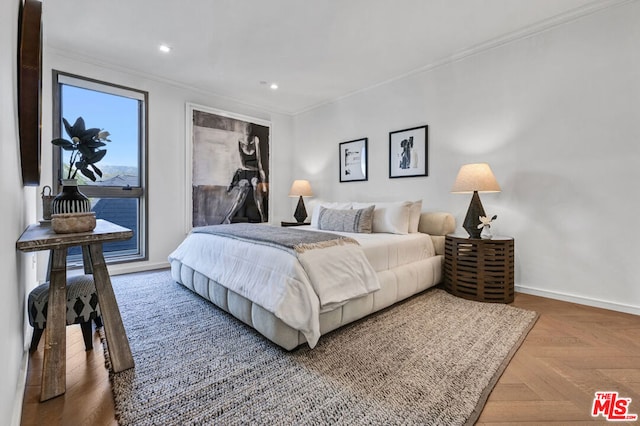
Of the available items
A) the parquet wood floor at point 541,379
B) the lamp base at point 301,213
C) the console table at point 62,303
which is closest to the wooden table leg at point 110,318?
the console table at point 62,303

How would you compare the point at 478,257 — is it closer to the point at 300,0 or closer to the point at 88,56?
the point at 300,0

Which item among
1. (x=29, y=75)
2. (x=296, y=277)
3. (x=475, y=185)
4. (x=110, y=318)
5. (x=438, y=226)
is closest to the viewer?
(x=29, y=75)

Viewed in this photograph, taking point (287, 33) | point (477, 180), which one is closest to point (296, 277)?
point (477, 180)

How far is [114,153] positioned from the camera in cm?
372

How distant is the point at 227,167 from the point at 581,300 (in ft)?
15.4

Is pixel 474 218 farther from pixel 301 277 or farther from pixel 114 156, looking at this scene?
pixel 114 156

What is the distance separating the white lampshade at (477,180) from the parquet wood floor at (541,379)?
1.26 metres

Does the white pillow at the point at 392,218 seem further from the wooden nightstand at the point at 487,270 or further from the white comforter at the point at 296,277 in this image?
the white comforter at the point at 296,277

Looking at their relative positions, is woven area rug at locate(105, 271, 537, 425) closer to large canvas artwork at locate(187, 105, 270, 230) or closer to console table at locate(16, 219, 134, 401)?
console table at locate(16, 219, 134, 401)

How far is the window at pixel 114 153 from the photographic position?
10.9 feet

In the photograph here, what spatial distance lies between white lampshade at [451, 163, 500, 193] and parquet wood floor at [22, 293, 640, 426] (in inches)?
49.4

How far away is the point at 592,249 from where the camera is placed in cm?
260

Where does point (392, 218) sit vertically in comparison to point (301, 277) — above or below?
above

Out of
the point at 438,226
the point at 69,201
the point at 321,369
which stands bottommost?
the point at 321,369
